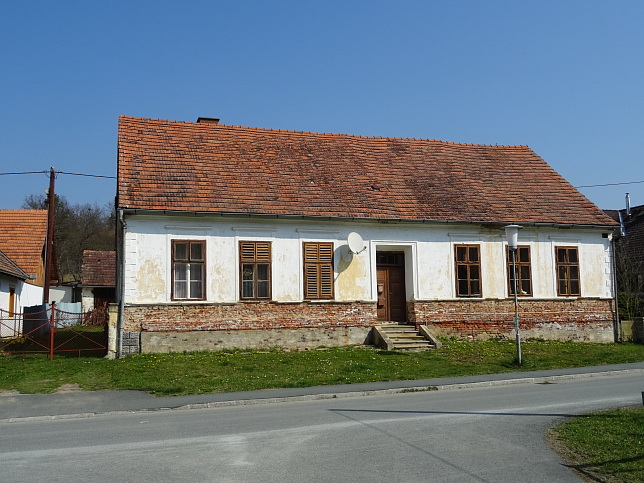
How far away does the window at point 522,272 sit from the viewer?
23.4m

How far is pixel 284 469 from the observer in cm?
719

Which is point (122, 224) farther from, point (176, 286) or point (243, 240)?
point (243, 240)

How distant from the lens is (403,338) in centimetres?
2125

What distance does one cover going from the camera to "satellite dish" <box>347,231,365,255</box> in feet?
69.3

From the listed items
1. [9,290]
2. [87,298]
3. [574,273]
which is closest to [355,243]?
[574,273]

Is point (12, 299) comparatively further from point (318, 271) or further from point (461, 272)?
point (461, 272)

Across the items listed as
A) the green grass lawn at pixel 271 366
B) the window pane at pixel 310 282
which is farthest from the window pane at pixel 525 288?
the window pane at pixel 310 282

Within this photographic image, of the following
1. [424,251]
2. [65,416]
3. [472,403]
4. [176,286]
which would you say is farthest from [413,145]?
[65,416]

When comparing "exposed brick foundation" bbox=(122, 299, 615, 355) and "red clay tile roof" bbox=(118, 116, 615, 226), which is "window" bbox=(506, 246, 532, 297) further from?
"red clay tile roof" bbox=(118, 116, 615, 226)

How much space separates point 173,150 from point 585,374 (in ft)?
48.3

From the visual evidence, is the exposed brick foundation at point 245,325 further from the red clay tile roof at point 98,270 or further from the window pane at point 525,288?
the red clay tile roof at point 98,270

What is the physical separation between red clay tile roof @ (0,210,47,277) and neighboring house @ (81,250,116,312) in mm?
5131

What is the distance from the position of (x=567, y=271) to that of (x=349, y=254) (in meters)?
8.59

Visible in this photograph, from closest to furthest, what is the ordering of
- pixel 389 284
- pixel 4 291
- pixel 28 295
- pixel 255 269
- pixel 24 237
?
pixel 255 269 < pixel 389 284 < pixel 4 291 < pixel 24 237 < pixel 28 295
